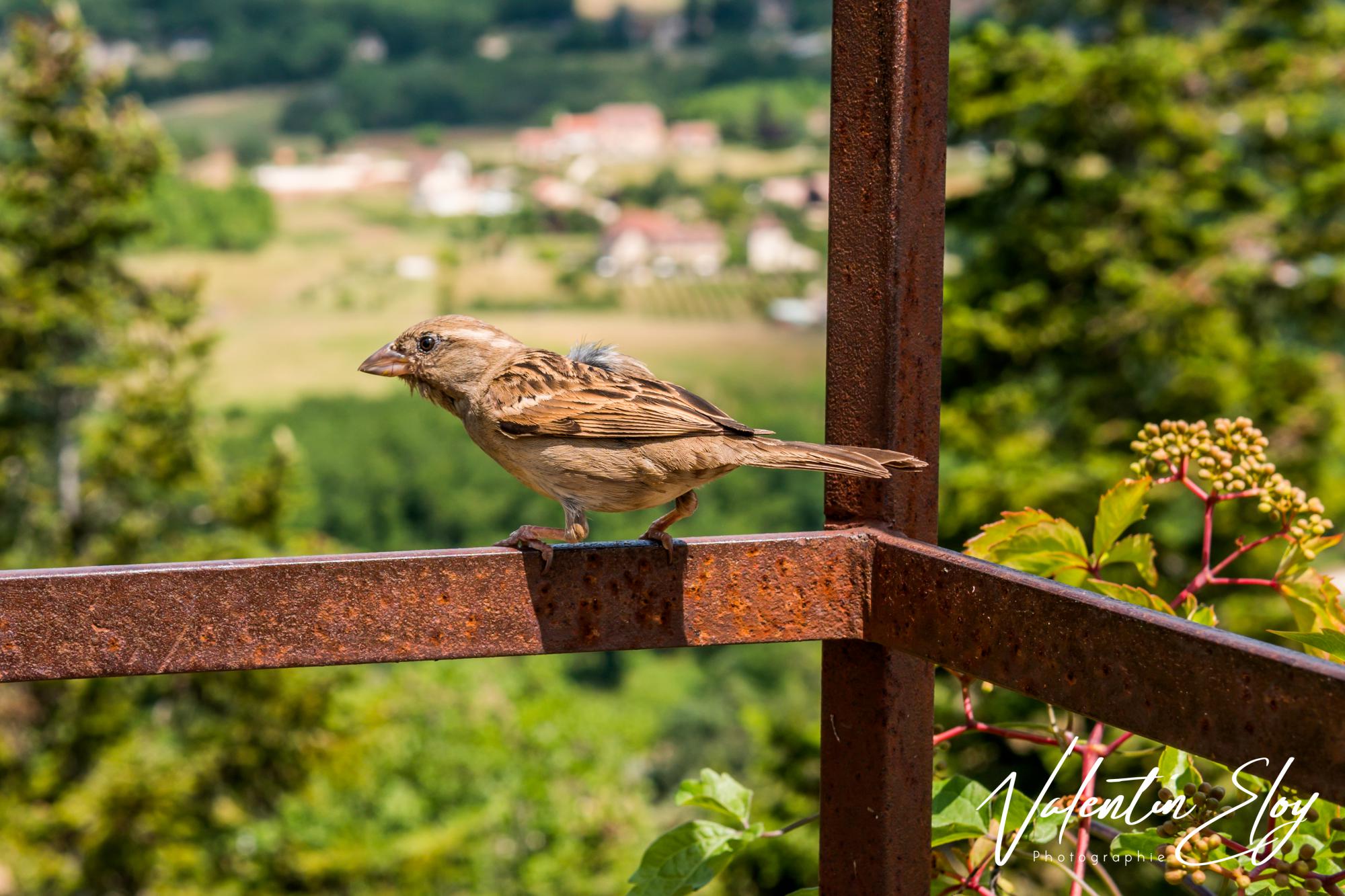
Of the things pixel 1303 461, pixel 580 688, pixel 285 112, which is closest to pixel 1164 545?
pixel 1303 461

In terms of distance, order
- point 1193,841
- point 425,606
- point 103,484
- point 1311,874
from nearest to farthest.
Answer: point 1311,874, point 1193,841, point 425,606, point 103,484

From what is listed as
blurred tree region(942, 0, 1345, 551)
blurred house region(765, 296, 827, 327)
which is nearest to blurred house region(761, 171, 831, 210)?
blurred house region(765, 296, 827, 327)

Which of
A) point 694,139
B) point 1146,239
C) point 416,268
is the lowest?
point 416,268

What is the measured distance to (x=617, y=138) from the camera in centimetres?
5053

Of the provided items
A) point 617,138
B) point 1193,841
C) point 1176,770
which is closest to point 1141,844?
point 1193,841

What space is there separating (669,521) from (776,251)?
41.2 metres

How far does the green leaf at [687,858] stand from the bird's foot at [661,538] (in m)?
0.51

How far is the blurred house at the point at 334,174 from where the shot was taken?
4975 cm

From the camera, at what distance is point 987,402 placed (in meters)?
15.0

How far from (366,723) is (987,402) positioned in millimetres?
8128

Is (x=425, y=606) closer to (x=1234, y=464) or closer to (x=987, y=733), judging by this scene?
(x=987, y=733)

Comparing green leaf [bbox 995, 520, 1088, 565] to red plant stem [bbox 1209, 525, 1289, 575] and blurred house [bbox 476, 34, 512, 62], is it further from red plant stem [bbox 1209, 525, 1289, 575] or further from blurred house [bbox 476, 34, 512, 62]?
blurred house [bbox 476, 34, 512, 62]

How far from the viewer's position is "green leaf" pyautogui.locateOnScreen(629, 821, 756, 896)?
236cm

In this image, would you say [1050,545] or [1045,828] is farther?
[1050,545]
